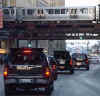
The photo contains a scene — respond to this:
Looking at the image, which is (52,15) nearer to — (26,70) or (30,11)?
(30,11)

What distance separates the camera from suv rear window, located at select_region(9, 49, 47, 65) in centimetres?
1692

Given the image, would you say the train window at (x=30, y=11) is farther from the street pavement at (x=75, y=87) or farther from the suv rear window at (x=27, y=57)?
the suv rear window at (x=27, y=57)

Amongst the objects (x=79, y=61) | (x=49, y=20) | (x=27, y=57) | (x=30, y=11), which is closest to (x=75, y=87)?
(x=27, y=57)

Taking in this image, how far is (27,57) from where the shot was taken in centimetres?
1702

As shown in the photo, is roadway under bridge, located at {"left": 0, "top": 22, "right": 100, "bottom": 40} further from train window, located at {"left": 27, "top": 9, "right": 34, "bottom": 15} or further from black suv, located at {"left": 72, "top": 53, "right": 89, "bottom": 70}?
black suv, located at {"left": 72, "top": 53, "right": 89, "bottom": 70}

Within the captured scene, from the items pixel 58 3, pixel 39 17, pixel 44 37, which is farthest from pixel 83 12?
pixel 58 3

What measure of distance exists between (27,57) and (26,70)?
1.63 feet

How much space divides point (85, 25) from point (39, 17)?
18.6 feet

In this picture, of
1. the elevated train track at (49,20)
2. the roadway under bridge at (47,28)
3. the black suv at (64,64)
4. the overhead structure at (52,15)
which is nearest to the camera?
the black suv at (64,64)

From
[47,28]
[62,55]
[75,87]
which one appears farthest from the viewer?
[47,28]

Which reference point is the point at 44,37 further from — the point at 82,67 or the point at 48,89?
the point at 48,89

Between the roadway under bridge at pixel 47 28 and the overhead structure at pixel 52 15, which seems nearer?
the overhead structure at pixel 52 15

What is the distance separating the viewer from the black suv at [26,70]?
16.8 m

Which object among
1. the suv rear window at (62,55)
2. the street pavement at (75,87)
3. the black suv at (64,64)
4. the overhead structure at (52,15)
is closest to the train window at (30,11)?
the overhead structure at (52,15)
